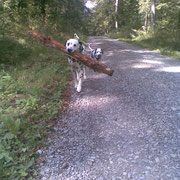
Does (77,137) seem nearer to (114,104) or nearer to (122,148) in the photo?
(122,148)

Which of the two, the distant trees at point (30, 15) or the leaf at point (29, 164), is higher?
the distant trees at point (30, 15)

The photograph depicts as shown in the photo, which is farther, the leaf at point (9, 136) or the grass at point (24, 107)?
the leaf at point (9, 136)

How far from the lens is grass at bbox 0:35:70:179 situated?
262cm

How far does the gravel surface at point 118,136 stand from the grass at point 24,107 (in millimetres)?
315

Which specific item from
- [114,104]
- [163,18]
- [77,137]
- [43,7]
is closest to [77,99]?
[114,104]

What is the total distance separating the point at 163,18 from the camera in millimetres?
26516

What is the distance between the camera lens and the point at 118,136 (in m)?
3.21

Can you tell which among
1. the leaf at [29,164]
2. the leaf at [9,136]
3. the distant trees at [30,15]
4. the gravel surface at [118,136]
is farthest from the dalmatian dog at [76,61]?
the distant trees at [30,15]

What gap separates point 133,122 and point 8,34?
354 inches

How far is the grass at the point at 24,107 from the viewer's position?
2617 mm

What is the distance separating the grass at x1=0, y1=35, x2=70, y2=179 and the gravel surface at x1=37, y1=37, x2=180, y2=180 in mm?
315

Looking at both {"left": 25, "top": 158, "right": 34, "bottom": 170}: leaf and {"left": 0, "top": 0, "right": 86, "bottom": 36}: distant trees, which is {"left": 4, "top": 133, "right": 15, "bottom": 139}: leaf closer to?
{"left": 25, "top": 158, "right": 34, "bottom": 170}: leaf

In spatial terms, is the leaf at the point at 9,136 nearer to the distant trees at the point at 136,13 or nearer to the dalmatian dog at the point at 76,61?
the dalmatian dog at the point at 76,61

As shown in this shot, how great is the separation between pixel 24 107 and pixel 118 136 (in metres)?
2.45
